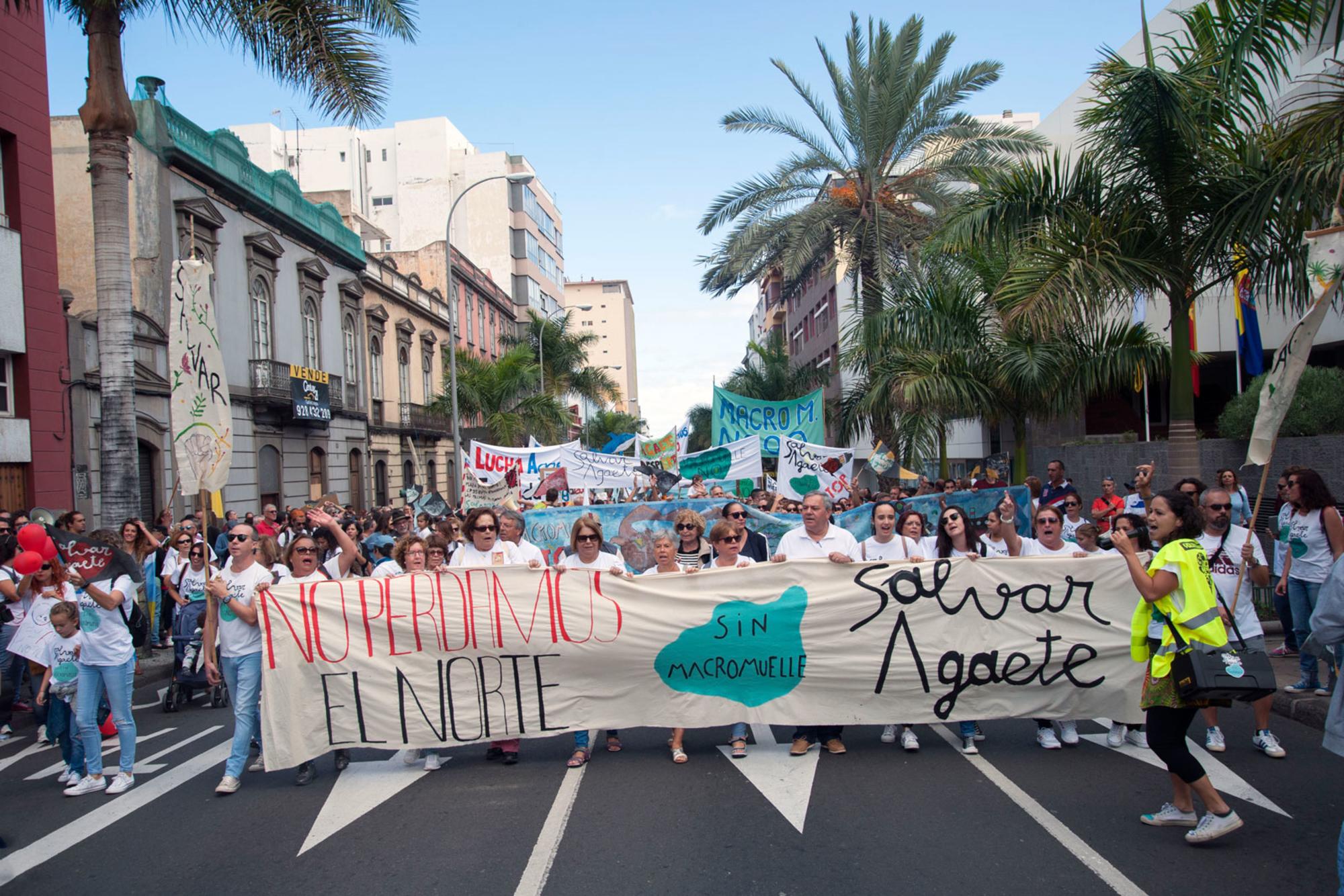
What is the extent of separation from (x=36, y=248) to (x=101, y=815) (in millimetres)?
14631

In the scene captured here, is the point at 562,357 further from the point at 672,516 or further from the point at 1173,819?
the point at 1173,819

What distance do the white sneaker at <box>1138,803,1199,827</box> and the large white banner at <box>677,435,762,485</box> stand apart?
474 inches

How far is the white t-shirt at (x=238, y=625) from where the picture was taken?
6.34 meters

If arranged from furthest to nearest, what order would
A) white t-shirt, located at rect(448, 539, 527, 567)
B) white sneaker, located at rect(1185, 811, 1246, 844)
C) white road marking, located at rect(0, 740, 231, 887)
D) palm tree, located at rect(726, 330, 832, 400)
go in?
1. palm tree, located at rect(726, 330, 832, 400)
2. white t-shirt, located at rect(448, 539, 527, 567)
3. white road marking, located at rect(0, 740, 231, 887)
4. white sneaker, located at rect(1185, 811, 1246, 844)

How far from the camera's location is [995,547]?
7098 millimetres

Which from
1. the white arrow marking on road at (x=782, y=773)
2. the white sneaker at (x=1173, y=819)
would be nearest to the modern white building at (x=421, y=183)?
the white arrow marking on road at (x=782, y=773)

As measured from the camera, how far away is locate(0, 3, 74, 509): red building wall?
16641mm

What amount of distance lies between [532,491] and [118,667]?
12.0m

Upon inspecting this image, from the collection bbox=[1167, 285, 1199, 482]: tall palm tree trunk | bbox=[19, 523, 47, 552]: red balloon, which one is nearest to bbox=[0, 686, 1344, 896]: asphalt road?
bbox=[19, 523, 47, 552]: red balloon

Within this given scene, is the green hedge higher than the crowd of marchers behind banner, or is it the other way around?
the green hedge

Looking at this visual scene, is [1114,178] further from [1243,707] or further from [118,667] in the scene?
[118,667]

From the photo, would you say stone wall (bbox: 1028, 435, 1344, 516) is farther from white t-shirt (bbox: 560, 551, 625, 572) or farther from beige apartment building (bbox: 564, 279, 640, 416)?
beige apartment building (bbox: 564, 279, 640, 416)

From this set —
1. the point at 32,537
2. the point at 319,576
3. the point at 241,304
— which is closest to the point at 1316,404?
the point at 319,576

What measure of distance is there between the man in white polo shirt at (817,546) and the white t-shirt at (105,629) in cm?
424
